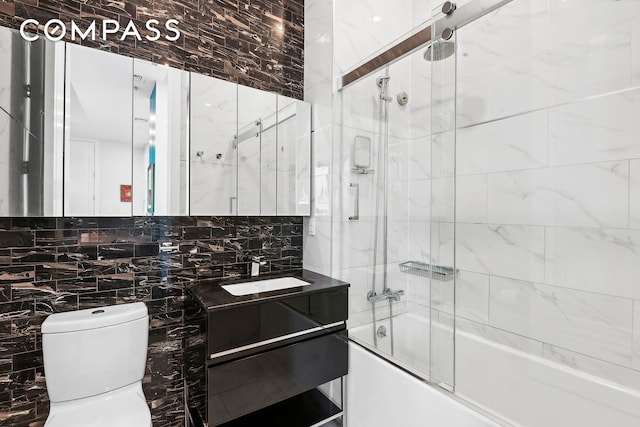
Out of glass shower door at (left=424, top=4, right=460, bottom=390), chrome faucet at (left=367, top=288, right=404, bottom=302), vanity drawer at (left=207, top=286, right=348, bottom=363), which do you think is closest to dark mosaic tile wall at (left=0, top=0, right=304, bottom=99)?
glass shower door at (left=424, top=4, right=460, bottom=390)

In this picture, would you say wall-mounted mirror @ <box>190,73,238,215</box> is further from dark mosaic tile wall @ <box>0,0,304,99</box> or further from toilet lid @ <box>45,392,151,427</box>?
toilet lid @ <box>45,392,151,427</box>

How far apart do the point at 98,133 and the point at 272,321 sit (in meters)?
1.24

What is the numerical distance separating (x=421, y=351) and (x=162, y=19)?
236 cm

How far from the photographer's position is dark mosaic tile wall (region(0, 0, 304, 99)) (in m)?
1.49

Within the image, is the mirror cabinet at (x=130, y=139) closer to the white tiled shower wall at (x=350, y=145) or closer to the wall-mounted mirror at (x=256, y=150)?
the wall-mounted mirror at (x=256, y=150)

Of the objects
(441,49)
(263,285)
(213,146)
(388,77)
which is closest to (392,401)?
(263,285)

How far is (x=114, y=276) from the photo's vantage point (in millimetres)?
1573

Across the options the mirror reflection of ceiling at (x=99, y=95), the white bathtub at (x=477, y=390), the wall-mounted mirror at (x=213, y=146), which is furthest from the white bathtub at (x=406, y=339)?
the mirror reflection of ceiling at (x=99, y=95)

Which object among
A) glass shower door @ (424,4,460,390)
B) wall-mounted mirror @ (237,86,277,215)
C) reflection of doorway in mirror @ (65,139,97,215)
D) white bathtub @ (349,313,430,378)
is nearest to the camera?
reflection of doorway in mirror @ (65,139,97,215)

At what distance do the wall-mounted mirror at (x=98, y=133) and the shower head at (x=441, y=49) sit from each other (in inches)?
59.9

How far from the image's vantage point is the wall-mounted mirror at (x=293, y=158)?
2002 mm

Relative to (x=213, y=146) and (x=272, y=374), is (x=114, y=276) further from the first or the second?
(x=272, y=374)

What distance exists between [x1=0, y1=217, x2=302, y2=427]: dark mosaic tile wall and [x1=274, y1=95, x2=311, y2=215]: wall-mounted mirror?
0.25 meters

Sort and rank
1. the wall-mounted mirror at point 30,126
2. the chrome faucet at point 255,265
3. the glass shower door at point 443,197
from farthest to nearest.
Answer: the chrome faucet at point 255,265 < the glass shower door at point 443,197 < the wall-mounted mirror at point 30,126
